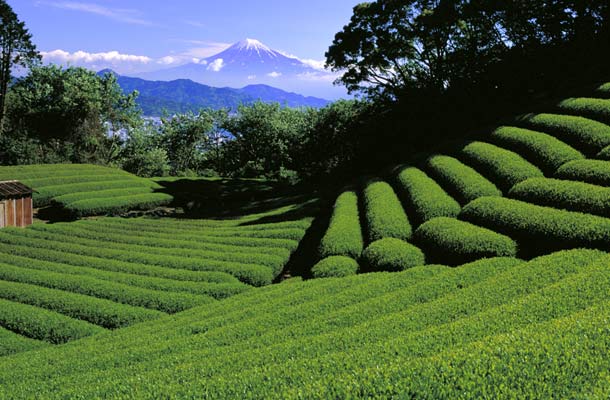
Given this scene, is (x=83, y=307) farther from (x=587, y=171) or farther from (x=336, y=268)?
(x=587, y=171)

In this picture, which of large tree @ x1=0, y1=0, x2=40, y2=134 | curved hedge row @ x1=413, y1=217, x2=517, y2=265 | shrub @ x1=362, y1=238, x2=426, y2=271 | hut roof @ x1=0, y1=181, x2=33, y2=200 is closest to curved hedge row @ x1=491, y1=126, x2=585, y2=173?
curved hedge row @ x1=413, y1=217, x2=517, y2=265

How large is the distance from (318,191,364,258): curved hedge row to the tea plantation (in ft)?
0.32

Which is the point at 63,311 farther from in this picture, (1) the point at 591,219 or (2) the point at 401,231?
(1) the point at 591,219

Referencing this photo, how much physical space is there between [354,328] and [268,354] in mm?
2026

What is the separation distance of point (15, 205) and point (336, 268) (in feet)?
67.6

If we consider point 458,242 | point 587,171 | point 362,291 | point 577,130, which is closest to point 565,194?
point 587,171

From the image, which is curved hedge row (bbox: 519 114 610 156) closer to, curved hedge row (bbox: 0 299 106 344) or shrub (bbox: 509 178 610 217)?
shrub (bbox: 509 178 610 217)

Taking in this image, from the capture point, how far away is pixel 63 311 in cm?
1545

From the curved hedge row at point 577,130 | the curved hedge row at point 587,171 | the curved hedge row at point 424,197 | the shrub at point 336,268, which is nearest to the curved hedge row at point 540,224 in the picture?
the curved hedge row at point 424,197

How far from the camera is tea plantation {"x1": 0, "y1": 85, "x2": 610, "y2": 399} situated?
698cm

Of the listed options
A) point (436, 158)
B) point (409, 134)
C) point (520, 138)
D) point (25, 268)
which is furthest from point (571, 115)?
point (25, 268)

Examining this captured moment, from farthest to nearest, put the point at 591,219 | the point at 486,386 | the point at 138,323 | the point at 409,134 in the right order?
the point at 409,134, the point at 138,323, the point at 591,219, the point at 486,386

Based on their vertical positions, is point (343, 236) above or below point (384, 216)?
below

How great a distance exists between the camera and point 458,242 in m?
15.9
